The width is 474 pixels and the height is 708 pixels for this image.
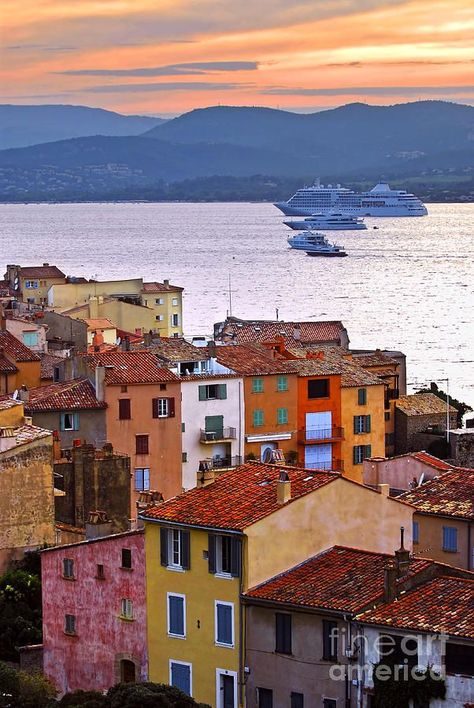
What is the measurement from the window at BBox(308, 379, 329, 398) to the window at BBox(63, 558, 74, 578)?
2126cm

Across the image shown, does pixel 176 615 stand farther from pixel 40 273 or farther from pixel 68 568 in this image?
pixel 40 273

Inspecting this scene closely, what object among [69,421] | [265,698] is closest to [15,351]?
[69,421]

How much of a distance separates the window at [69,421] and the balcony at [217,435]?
12.1 ft

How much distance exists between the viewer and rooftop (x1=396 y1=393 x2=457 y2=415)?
60.7m

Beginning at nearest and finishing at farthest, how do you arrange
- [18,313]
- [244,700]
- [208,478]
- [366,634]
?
[366,634], [244,700], [208,478], [18,313]

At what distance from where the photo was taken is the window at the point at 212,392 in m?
46.6

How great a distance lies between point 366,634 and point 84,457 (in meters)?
15.0

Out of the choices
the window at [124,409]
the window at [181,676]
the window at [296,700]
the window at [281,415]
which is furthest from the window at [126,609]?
the window at [281,415]

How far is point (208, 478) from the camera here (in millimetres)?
28000

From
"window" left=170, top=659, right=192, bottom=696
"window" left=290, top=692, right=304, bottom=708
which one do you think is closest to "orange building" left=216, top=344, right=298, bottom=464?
"window" left=170, top=659, right=192, bottom=696

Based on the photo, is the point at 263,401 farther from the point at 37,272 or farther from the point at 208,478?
the point at 37,272

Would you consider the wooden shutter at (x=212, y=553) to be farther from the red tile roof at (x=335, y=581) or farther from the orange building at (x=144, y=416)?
the orange building at (x=144, y=416)

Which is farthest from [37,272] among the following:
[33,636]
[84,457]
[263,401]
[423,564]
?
[423,564]

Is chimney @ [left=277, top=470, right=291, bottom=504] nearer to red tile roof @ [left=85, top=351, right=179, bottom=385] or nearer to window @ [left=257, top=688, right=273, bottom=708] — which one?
window @ [left=257, top=688, right=273, bottom=708]
